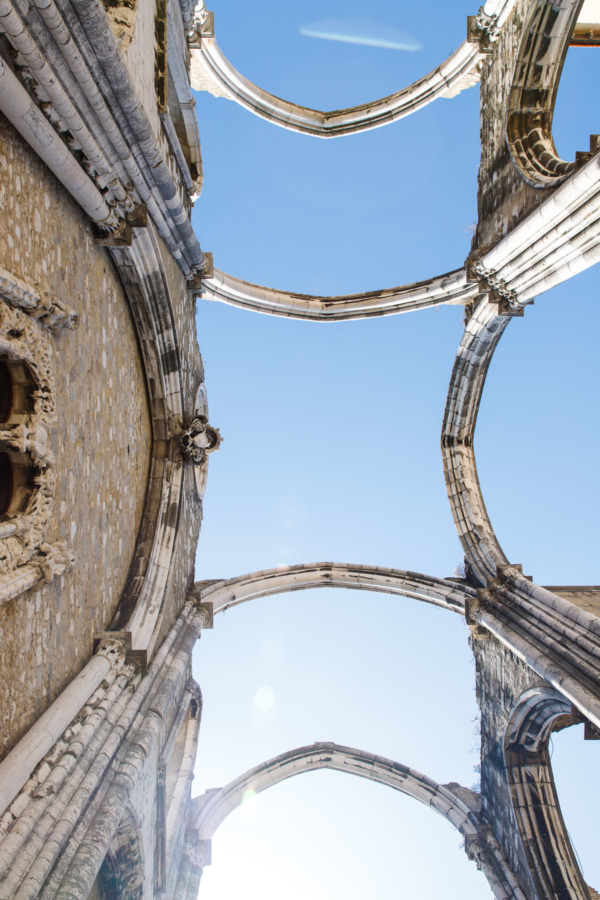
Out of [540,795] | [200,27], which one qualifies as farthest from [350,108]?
[540,795]

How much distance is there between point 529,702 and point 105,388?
6.29 meters

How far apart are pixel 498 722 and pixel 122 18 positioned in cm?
880

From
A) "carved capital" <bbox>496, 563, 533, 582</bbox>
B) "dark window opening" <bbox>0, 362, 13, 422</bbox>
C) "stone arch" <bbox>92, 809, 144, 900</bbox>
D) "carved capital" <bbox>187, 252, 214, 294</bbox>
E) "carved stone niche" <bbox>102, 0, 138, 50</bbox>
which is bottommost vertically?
"stone arch" <bbox>92, 809, 144, 900</bbox>

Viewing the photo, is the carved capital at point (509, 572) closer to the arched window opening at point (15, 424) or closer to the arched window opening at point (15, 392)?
the arched window opening at point (15, 424)

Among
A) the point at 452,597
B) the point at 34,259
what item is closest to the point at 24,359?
the point at 34,259

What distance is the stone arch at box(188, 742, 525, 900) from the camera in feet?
24.0

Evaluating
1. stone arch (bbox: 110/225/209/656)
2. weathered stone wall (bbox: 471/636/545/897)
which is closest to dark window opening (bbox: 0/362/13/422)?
stone arch (bbox: 110/225/209/656)

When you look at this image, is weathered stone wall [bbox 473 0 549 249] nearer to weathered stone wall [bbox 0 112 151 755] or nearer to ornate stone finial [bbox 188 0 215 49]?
ornate stone finial [bbox 188 0 215 49]

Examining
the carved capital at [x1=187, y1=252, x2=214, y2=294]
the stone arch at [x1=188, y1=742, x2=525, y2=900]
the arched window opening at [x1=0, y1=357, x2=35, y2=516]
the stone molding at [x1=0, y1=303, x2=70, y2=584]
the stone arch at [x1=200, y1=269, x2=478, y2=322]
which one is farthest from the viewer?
the stone arch at [x1=200, y1=269, x2=478, y2=322]

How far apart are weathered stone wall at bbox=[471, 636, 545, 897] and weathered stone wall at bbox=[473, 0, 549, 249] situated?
5512 mm

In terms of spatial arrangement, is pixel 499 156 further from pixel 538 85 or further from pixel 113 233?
pixel 113 233

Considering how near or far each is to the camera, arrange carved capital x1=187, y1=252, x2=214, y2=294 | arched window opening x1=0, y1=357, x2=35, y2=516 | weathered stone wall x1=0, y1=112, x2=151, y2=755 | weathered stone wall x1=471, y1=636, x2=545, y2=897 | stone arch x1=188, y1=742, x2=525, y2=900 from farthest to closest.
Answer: carved capital x1=187, y1=252, x2=214, y2=294 → stone arch x1=188, y1=742, x2=525, y2=900 → weathered stone wall x1=471, y1=636, x2=545, y2=897 → arched window opening x1=0, y1=357, x2=35, y2=516 → weathered stone wall x1=0, y1=112, x2=151, y2=755

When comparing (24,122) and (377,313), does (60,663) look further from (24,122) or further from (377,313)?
(377,313)

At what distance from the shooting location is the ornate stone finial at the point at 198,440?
23.5 ft
